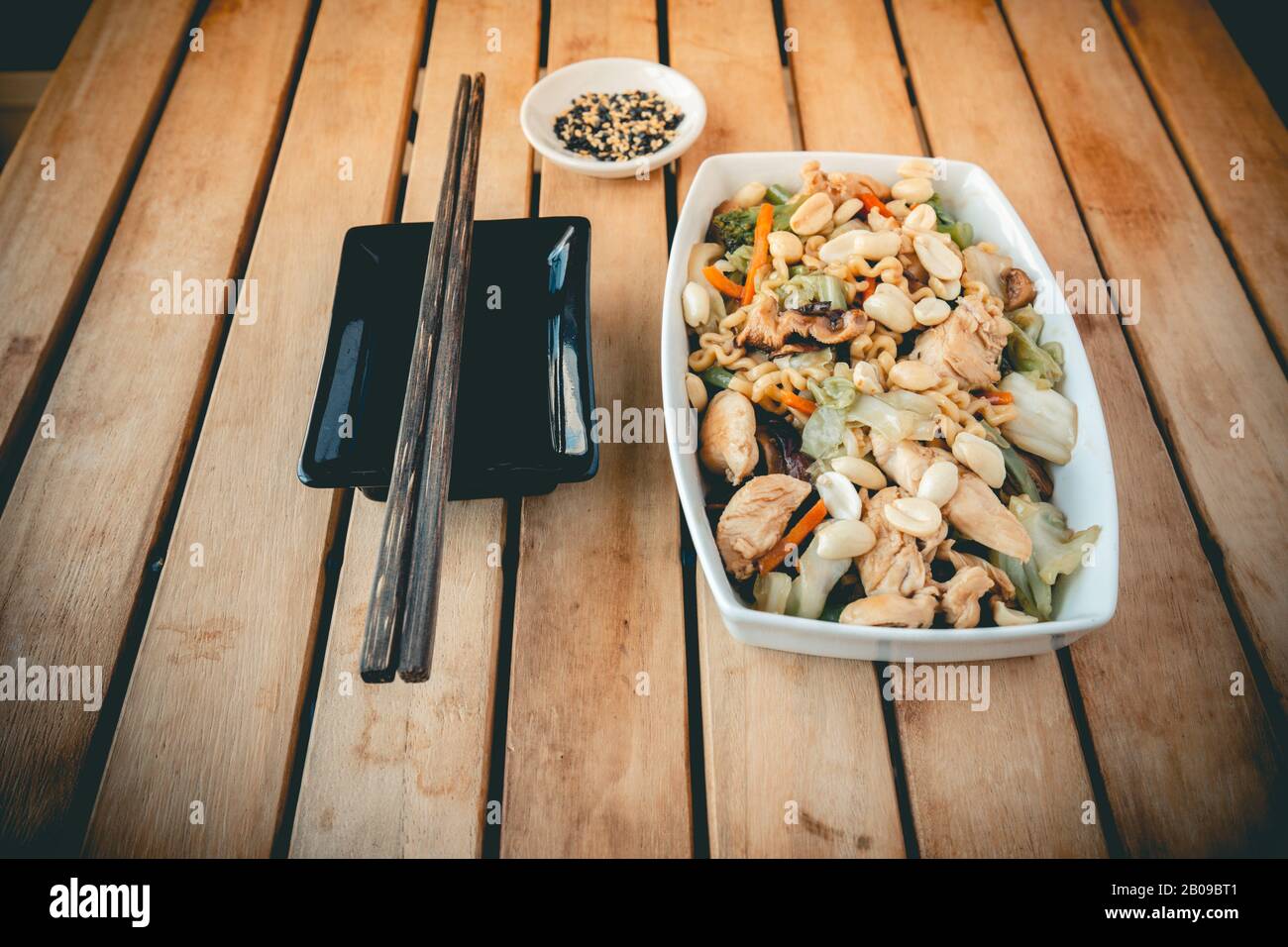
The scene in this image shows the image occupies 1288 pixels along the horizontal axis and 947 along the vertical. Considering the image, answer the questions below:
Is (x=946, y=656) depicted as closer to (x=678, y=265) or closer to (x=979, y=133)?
(x=678, y=265)

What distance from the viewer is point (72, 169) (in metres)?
1.42

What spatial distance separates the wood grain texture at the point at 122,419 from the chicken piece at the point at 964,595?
40.9 inches

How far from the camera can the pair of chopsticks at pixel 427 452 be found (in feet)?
2.23

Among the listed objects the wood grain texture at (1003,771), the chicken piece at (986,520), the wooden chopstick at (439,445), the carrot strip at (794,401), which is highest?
the wooden chopstick at (439,445)

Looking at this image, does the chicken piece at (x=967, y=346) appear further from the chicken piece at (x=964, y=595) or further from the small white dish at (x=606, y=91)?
the small white dish at (x=606, y=91)

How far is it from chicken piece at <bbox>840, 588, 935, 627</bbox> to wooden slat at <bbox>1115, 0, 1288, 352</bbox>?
928mm

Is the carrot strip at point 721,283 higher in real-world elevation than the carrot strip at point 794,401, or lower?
higher

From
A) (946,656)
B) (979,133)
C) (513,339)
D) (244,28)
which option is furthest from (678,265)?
(244,28)

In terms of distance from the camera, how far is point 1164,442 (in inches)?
45.0

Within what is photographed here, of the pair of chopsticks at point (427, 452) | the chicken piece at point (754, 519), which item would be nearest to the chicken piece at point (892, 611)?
the chicken piece at point (754, 519)

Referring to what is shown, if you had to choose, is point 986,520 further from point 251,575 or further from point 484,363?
point 251,575

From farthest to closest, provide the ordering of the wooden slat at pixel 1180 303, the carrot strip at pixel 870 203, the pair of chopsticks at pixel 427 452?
the carrot strip at pixel 870 203
the wooden slat at pixel 1180 303
the pair of chopsticks at pixel 427 452

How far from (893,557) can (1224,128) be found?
1.38 meters

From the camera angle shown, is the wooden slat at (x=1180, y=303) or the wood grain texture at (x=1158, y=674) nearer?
the wood grain texture at (x=1158, y=674)
